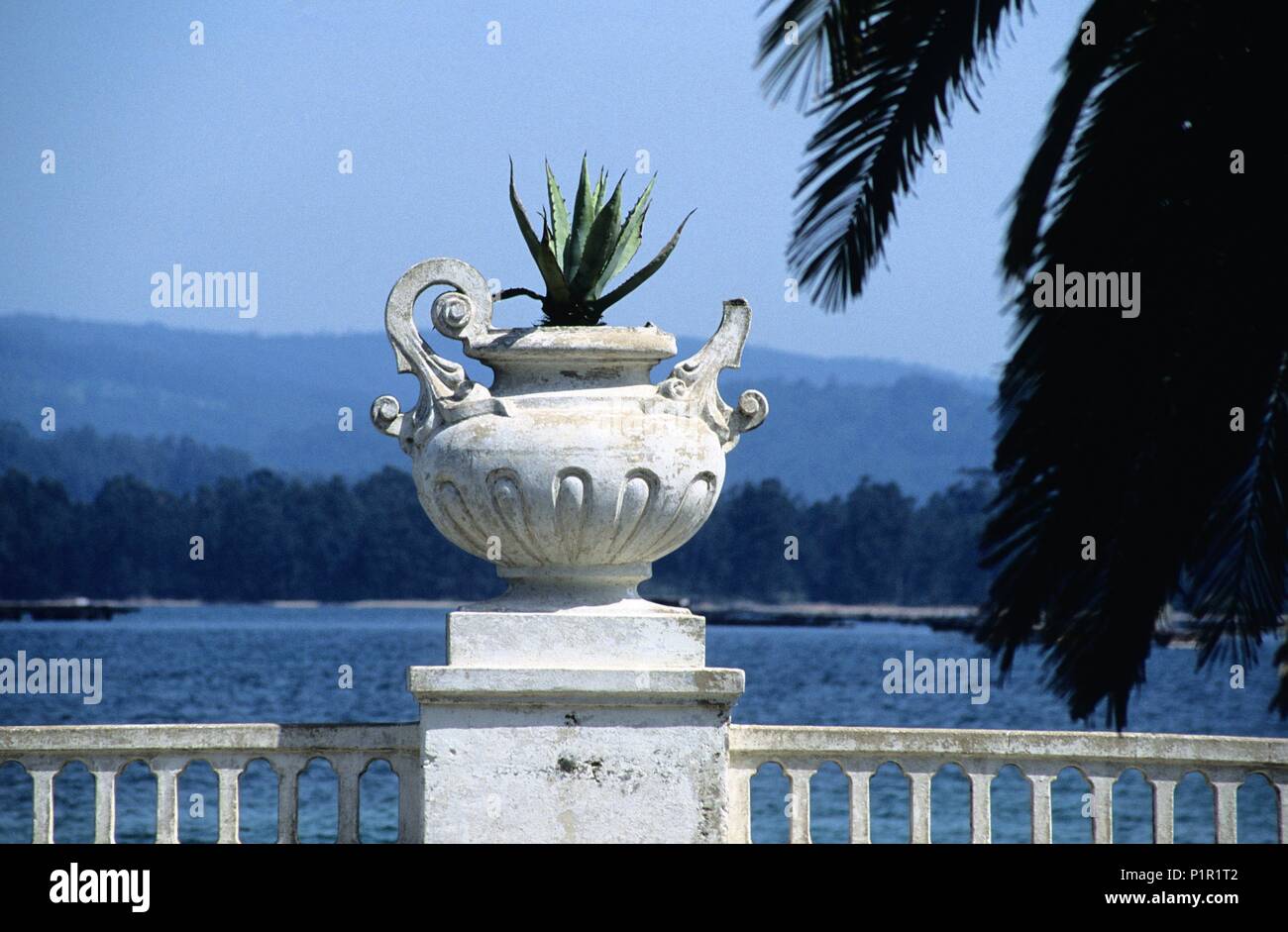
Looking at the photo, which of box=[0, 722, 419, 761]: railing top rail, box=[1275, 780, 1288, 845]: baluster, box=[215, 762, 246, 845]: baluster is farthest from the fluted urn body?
box=[1275, 780, 1288, 845]: baluster

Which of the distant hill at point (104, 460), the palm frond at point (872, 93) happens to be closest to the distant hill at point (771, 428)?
the distant hill at point (104, 460)

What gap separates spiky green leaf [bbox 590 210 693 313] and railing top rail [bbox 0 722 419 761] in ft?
5.63

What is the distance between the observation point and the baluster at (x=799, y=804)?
715 centimetres

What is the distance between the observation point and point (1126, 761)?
7.21 m

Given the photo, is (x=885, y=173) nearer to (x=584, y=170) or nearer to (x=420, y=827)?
(x=584, y=170)

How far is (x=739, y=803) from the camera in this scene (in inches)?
282

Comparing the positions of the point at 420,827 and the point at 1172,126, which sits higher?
the point at 1172,126

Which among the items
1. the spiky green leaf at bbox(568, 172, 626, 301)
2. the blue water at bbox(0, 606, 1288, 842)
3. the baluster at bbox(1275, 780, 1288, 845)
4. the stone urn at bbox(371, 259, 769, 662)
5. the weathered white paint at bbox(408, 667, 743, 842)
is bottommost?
A: the blue water at bbox(0, 606, 1288, 842)

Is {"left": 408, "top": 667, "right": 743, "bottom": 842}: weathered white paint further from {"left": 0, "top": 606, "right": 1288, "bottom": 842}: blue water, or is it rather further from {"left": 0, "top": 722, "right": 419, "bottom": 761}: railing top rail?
{"left": 0, "top": 606, "right": 1288, "bottom": 842}: blue water

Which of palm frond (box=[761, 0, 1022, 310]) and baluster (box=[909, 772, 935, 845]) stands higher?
palm frond (box=[761, 0, 1022, 310])

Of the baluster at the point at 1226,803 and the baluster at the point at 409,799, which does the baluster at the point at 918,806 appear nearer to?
the baluster at the point at 409,799

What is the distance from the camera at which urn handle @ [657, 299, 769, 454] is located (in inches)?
273
